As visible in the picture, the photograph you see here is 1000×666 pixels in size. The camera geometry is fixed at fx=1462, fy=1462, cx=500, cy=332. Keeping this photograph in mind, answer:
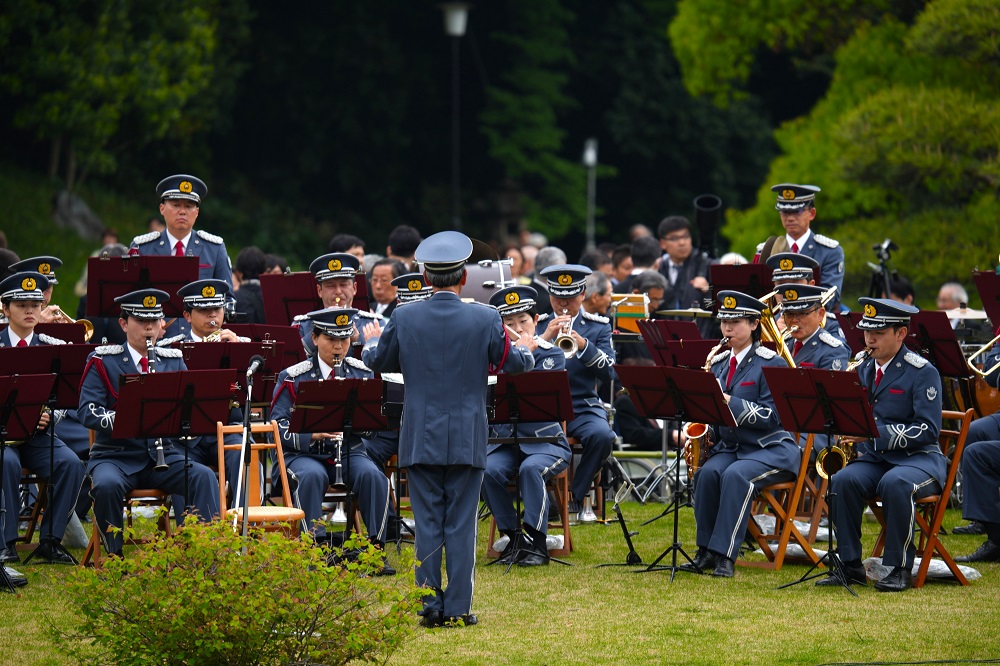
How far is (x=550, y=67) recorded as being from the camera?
113 ft

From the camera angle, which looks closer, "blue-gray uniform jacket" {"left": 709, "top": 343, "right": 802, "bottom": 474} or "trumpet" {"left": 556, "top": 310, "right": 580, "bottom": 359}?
"blue-gray uniform jacket" {"left": 709, "top": 343, "right": 802, "bottom": 474}

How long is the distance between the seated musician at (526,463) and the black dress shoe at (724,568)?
1199mm

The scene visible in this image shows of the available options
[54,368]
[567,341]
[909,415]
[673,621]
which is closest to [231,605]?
[673,621]

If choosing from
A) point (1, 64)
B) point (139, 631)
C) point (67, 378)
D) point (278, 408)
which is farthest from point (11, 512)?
point (1, 64)

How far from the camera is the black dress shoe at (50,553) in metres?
9.95

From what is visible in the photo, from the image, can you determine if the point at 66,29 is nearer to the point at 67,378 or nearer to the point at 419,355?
Answer: the point at 67,378

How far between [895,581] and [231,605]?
15.5 feet

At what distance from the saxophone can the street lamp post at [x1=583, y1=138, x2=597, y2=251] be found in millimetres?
21617

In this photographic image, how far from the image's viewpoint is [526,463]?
10.2 m

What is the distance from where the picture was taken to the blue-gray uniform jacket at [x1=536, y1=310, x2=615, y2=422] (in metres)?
10.7

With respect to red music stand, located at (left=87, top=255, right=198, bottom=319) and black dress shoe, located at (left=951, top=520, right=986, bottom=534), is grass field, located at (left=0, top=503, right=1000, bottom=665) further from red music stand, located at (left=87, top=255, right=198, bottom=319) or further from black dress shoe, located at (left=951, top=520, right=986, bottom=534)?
red music stand, located at (left=87, top=255, right=198, bottom=319)

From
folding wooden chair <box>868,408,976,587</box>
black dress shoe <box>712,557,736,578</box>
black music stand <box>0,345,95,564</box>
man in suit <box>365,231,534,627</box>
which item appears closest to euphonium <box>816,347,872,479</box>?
folding wooden chair <box>868,408,976,587</box>

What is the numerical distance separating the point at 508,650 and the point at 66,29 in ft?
61.0

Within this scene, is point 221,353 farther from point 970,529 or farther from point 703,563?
point 970,529
